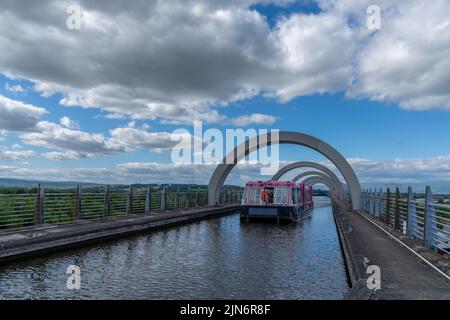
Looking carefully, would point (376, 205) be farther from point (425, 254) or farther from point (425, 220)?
point (425, 254)

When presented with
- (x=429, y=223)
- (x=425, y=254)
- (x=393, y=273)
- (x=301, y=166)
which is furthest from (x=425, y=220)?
(x=301, y=166)

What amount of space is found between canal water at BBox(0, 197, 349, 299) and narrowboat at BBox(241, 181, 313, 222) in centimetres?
629

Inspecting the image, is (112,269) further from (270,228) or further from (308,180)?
(308,180)

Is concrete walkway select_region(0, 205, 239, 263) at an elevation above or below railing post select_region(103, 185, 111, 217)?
below

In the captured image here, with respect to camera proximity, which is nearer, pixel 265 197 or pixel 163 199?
pixel 265 197

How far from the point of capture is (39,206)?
534 inches

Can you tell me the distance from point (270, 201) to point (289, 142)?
9363mm

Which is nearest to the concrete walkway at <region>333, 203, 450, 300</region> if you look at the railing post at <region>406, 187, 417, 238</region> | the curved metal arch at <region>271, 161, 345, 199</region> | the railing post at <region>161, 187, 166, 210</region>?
the railing post at <region>406, 187, 417, 238</region>

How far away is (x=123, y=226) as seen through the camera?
1359 centimetres

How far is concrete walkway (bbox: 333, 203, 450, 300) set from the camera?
5.79 m

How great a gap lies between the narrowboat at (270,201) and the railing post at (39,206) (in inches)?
371

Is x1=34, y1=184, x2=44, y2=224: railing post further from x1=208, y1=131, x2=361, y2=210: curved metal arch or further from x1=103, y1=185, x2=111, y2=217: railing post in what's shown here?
x1=208, y1=131, x2=361, y2=210: curved metal arch

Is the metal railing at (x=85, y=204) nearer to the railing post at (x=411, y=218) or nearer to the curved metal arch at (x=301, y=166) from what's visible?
the railing post at (x=411, y=218)

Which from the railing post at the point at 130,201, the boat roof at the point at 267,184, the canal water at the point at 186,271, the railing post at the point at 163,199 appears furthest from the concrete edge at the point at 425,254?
the railing post at the point at 163,199
